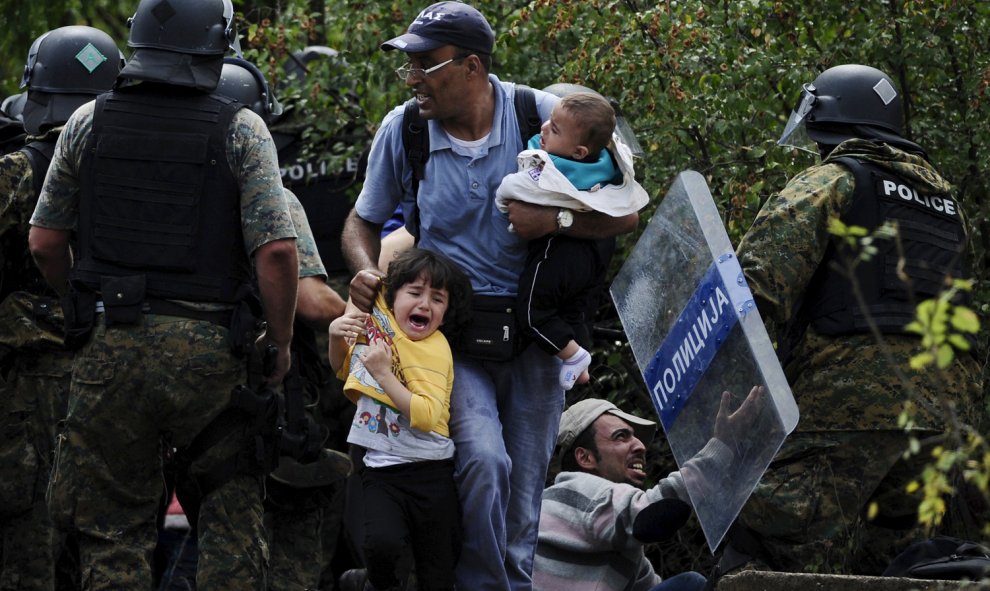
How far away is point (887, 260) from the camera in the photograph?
4977 millimetres

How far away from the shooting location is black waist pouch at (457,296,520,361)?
4902 mm

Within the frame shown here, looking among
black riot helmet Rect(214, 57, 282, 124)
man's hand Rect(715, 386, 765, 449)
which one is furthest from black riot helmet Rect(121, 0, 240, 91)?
man's hand Rect(715, 386, 765, 449)

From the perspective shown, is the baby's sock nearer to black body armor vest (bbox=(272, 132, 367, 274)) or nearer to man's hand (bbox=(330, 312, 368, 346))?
man's hand (bbox=(330, 312, 368, 346))

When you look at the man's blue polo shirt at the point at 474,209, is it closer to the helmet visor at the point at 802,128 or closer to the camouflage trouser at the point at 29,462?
the helmet visor at the point at 802,128

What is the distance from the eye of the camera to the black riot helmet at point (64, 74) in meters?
6.08

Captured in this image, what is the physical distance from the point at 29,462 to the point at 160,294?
4.87 ft

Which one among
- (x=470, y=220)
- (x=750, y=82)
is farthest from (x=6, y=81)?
(x=470, y=220)

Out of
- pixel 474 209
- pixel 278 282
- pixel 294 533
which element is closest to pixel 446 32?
pixel 474 209

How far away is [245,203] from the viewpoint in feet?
16.2

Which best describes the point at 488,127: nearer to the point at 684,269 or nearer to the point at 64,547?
the point at 684,269

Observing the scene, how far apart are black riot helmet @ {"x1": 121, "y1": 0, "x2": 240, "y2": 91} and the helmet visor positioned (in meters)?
1.94

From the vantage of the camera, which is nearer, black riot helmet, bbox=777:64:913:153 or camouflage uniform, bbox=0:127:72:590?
black riot helmet, bbox=777:64:913:153

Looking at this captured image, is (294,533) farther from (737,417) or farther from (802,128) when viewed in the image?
(802,128)

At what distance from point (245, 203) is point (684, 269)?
140 centimetres
